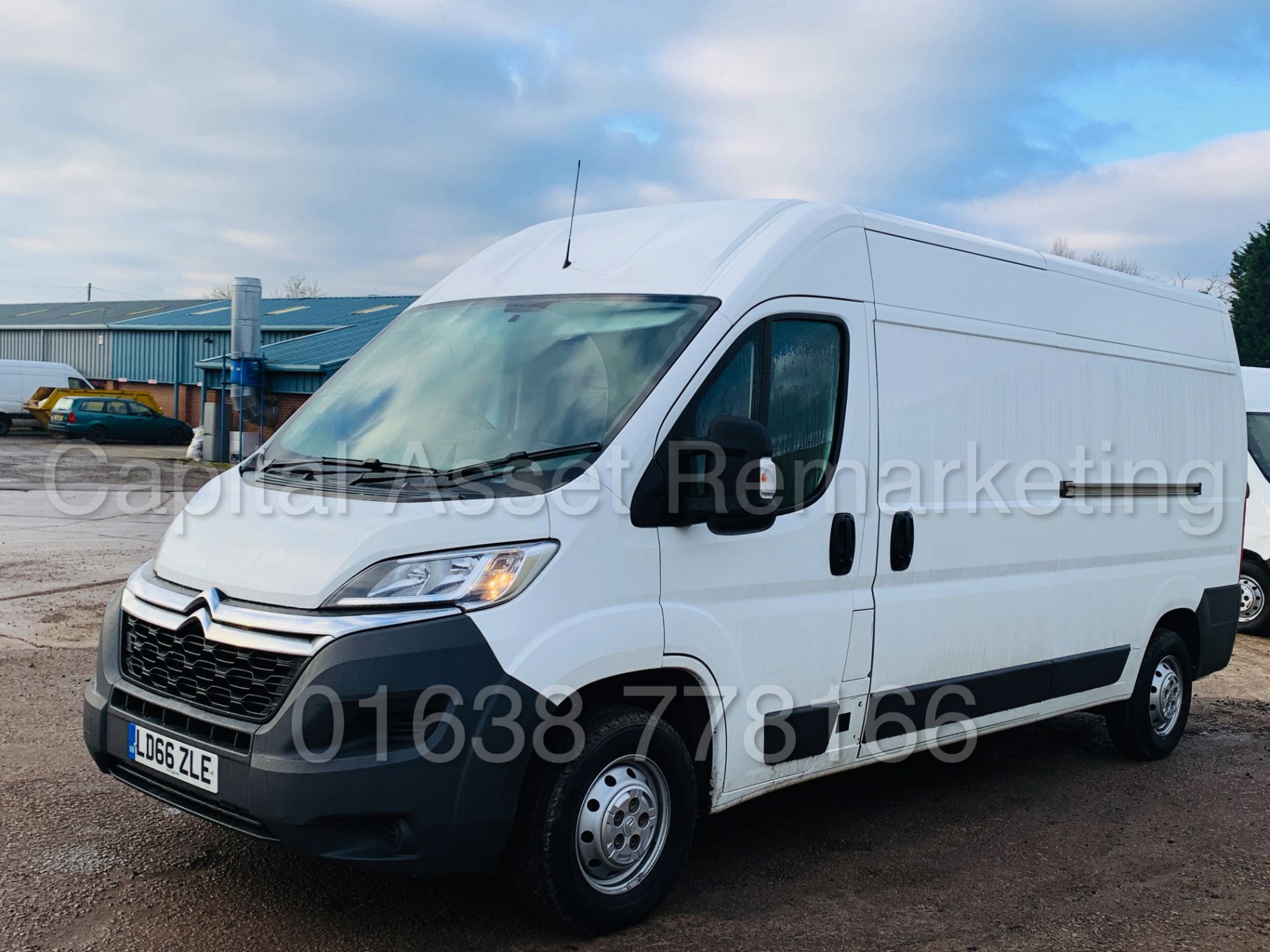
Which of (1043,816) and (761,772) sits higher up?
(761,772)

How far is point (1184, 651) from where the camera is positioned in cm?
695

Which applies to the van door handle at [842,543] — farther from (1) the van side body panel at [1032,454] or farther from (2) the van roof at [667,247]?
(2) the van roof at [667,247]

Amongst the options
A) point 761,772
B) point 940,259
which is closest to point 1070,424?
point 940,259

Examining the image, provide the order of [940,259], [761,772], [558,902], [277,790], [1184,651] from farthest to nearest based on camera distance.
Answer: [1184,651] < [940,259] < [761,772] < [558,902] < [277,790]

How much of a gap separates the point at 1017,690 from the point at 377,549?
127 inches

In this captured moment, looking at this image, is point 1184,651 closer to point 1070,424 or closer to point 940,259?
point 1070,424

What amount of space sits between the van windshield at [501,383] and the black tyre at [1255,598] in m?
8.70

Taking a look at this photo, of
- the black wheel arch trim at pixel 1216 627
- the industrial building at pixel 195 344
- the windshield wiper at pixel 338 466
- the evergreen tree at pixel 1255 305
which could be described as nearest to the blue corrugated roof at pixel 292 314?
the industrial building at pixel 195 344

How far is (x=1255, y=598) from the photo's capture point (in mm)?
11148

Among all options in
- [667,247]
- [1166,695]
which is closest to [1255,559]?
[1166,695]

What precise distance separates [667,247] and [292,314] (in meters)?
45.0

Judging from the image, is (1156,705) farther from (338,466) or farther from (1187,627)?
(338,466)

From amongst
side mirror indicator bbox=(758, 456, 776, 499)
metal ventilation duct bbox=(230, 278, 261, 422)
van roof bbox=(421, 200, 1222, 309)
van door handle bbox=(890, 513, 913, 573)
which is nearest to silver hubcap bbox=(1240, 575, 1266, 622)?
van roof bbox=(421, 200, 1222, 309)

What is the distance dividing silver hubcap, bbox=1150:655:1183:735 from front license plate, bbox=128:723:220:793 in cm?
502
